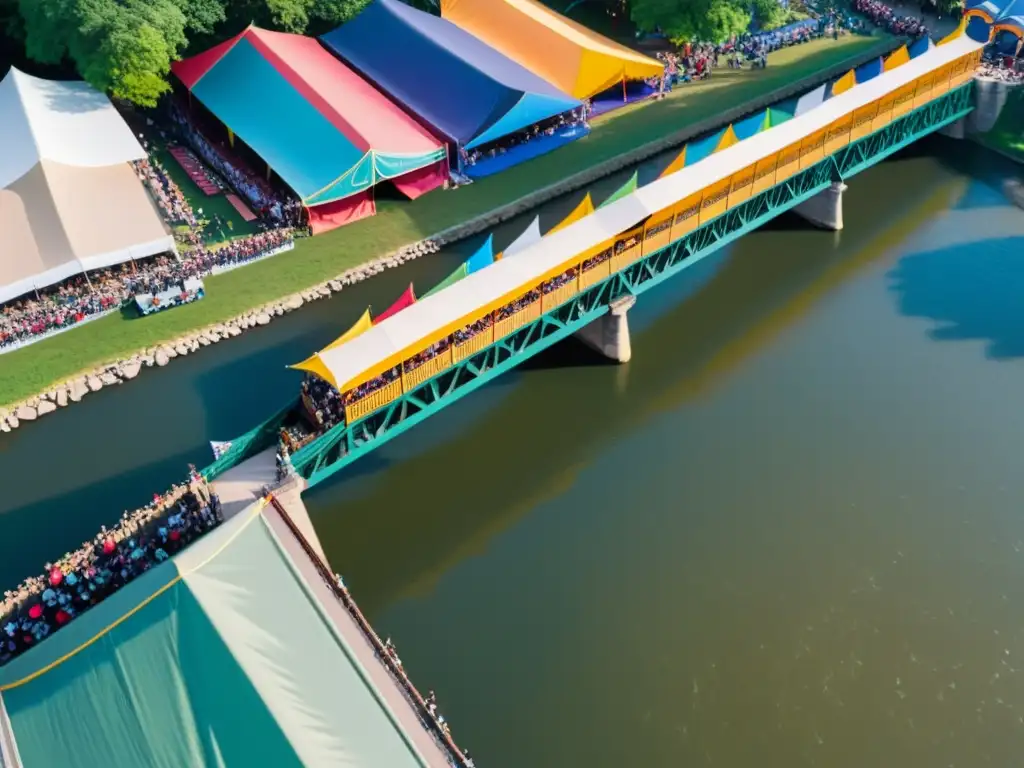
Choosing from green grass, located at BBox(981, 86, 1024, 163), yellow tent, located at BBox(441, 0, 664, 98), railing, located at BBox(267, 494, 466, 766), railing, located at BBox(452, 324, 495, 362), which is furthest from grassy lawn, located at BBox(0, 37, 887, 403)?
railing, located at BBox(267, 494, 466, 766)

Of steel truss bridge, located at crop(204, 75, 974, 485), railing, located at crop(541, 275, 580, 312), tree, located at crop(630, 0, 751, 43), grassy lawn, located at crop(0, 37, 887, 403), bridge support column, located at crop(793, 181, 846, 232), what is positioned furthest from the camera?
tree, located at crop(630, 0, 751, 43)

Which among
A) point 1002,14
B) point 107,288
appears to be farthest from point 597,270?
point 1002,14

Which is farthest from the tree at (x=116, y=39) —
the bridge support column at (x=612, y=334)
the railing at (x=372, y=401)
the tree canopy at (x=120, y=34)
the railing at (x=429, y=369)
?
the railing at (x=372, y=401)

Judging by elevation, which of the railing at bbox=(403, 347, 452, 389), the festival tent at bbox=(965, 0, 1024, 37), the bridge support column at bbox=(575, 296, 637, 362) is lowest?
the bridge support column at bbox=(575, 296, 637, 362)

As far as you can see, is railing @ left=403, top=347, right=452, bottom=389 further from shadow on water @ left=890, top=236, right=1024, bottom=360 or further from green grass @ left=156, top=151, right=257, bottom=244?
shadow on water @ left=890, top=236, right=1024, bottom=360

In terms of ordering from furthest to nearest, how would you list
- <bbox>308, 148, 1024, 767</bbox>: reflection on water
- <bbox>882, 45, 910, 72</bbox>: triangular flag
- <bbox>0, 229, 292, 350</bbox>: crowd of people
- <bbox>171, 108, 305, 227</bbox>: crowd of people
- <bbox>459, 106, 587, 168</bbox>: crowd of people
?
<bbox>459, 106, 587, 168</bbox>: crowd of people → <bbox>882, 45, 910, 72</bbox>: triangular flag → <bbox>171, 108, 305, 227</bbox>: crowd of people → <bbox>0, 229, 292, 350</bbox>: crowd of people → <bbox>308, 148, 1024, 767</bbox>: reflection on water

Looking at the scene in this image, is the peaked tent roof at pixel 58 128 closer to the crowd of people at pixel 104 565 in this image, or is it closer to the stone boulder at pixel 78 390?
the stone boulder at pixel 78 390
